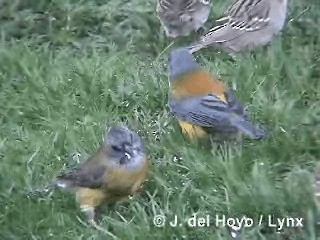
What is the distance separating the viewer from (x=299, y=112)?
6.49 m

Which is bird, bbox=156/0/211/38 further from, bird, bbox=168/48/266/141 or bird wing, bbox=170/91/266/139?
bird wing, bbox=170/91/266/139

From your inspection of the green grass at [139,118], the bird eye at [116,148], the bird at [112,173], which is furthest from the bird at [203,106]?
the bird eye at [116,148]

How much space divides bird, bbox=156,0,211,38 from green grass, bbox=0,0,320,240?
125 millimetres


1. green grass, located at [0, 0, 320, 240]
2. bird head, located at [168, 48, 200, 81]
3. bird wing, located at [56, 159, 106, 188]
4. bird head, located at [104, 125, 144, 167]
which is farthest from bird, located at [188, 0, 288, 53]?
bird wing, located at [56, 159, 106, 188]

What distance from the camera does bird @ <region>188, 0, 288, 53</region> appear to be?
7707 mm

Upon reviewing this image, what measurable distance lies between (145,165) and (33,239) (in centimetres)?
75

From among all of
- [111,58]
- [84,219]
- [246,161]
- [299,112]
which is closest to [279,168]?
[246,161]

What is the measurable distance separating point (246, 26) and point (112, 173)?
273 centimetres

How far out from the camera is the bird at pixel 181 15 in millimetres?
8008

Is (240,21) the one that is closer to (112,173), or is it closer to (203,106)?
(203,106)

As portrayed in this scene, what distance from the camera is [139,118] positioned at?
22.2ft

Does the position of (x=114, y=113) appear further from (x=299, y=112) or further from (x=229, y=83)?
(x=299, y=112)

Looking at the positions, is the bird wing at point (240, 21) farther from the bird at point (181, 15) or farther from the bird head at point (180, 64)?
the bird head at point (180, 64)

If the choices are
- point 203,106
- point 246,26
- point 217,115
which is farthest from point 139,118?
point 246,26
